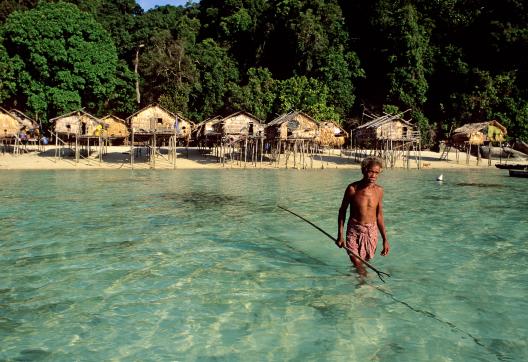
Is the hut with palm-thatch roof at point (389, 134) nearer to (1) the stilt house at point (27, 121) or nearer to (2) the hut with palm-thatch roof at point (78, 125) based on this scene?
(2) the hut with palm-thatch roof at point (78, 125)

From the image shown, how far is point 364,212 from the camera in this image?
661cm

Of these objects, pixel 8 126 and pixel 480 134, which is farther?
pixel 480 134

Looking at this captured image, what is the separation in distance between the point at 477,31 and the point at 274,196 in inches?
1734

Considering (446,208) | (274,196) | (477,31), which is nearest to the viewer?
(446,208)

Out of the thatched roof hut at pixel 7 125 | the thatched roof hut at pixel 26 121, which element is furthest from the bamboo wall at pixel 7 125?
the thatched roof hut at pixel 26 121

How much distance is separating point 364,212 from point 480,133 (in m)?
40.4

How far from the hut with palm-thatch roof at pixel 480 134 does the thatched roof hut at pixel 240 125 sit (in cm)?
1834

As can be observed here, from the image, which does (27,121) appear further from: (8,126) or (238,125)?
(238,125)

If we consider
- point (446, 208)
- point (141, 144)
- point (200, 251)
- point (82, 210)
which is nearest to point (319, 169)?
point (141, 144)

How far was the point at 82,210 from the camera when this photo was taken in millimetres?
14508

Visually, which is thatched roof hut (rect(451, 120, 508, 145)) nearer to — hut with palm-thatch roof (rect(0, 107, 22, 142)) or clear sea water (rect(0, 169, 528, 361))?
clear sea water (rect(0, 169, 528, 361))

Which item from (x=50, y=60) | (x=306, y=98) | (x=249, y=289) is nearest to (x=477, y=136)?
(x=306, y=98)

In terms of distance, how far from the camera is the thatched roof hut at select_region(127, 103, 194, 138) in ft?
119

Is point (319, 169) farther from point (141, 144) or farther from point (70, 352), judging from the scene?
point (70, 352)
